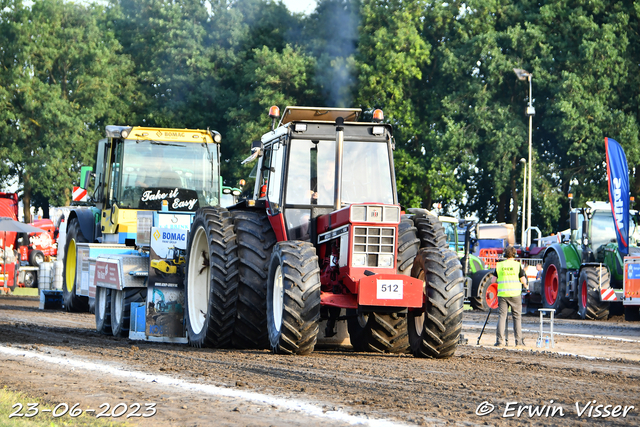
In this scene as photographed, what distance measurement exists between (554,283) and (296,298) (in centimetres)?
1623

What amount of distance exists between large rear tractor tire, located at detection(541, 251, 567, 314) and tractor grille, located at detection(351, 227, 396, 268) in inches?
555

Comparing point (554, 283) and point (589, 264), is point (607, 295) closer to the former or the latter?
point (589, 264)

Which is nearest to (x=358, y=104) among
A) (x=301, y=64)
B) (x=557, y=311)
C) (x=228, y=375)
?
(x=301, y=64)

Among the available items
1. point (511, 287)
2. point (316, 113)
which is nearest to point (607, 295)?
point (511, 287)

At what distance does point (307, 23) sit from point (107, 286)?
3425 centimetres

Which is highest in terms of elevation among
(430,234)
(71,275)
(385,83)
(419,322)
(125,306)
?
(385,83)

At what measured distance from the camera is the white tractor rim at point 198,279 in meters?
12.5

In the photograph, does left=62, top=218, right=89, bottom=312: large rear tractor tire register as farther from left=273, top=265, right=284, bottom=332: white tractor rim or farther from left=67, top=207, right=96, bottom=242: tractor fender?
left=273, top=265, right=284, bottom=332: white tractor rim

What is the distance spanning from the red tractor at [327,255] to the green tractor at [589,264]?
11775 mm

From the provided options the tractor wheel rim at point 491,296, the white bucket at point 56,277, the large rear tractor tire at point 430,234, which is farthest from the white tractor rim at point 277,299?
the tractor wheel rim at point 491,296

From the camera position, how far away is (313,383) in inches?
316

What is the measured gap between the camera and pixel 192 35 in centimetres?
4450

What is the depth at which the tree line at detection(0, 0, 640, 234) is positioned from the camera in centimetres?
3953

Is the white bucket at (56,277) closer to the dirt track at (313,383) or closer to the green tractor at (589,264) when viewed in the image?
the dirt track at (313,383)
